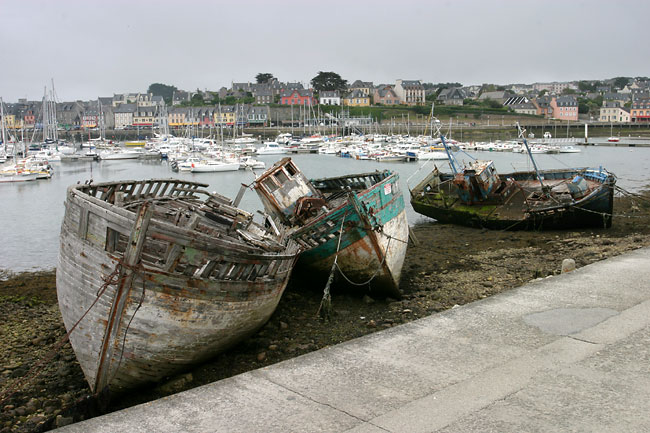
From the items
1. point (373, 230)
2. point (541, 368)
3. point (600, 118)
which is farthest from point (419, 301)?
point (600, 118)

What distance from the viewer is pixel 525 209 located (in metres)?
22.8

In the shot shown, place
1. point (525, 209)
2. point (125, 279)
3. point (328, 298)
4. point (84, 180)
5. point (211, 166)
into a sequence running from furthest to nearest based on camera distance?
1. point (211, 166)
2. point (84, 180)
3. point (525, 209)
4. point (328, 298)
5. point (125, 279)

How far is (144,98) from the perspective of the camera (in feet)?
548

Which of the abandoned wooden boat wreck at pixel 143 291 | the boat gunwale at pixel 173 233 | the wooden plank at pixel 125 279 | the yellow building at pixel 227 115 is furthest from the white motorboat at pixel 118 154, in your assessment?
the wooden plank at pixel 125 279

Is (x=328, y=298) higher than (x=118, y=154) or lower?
lower

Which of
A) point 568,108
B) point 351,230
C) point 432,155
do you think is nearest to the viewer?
point 351,230

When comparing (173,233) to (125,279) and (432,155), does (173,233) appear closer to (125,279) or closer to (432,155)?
(125,279)

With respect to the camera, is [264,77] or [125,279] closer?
[125,279]

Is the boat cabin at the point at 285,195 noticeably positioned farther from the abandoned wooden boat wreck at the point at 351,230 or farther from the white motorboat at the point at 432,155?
the white motorboat at the point at 432,155

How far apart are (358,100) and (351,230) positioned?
148679mm

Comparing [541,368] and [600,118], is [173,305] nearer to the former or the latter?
[541,368]

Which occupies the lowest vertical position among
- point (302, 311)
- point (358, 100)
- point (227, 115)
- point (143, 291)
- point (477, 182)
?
point (302, 311)

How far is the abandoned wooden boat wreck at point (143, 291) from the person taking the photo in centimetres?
773

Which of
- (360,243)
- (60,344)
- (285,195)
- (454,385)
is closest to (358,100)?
(285,195)
